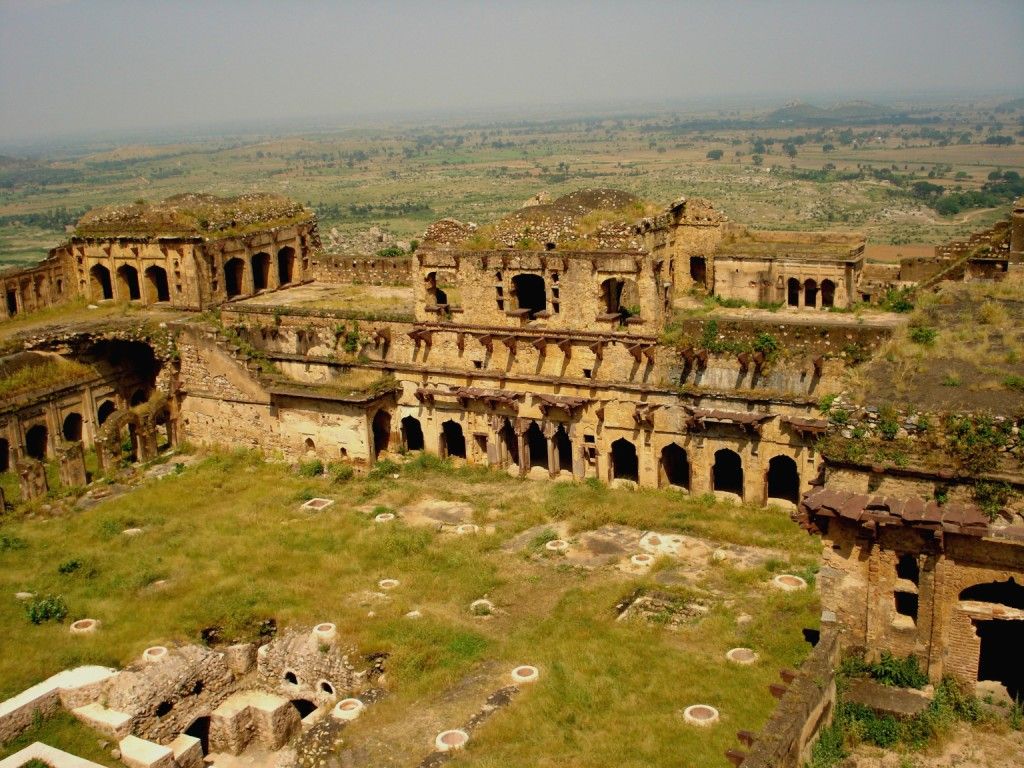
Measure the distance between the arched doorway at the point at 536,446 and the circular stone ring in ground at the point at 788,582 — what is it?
8029 millimetres

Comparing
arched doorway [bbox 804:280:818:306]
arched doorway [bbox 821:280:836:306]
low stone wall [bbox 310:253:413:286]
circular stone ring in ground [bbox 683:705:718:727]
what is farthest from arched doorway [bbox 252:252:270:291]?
circular stone ring in ground [bbox 683:705:718:727]

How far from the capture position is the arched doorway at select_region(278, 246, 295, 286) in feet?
108

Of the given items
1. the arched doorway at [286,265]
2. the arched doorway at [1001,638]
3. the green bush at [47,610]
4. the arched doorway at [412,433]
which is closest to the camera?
the arched doorway at [1001,638]

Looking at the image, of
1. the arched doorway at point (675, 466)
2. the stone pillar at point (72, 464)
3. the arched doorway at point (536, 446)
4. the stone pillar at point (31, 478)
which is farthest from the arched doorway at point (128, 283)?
the arched doorway at point (675, 466)

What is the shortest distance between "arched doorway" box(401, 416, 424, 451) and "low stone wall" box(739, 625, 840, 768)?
1438cm

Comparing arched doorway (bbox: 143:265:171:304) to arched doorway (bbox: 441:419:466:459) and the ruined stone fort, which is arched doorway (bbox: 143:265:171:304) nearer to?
the ruined stone fort

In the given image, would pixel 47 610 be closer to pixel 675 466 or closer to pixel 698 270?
pixel 675 466

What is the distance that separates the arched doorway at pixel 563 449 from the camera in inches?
960

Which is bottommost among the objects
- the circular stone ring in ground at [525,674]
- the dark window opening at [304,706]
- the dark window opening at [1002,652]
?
the dark window opening at [304,706]

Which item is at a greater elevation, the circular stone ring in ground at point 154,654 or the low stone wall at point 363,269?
the low stone wall at point 363,269

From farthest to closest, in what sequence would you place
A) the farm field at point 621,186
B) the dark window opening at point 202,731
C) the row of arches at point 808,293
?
the farm field at point 621,186, the row of arches at point 808,293, the dark window opening at point 202,731

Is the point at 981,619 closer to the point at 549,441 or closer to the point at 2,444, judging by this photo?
the point at 549,441

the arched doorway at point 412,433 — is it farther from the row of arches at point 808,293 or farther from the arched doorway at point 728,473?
the row of arches at point 808,293

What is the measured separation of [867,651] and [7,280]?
87.4 ft
